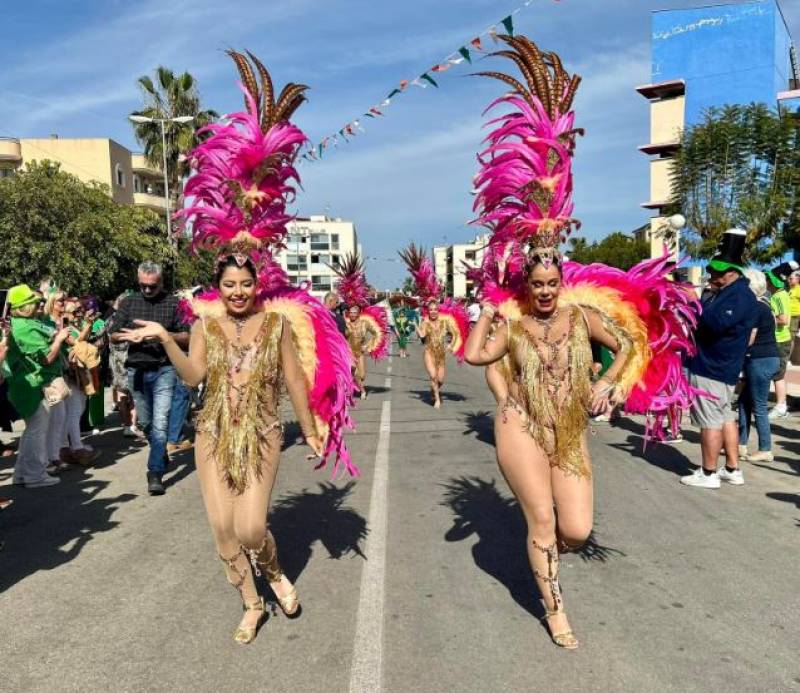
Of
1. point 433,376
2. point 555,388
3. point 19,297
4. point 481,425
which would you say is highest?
point 19,297

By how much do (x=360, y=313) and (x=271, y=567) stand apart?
10.5m

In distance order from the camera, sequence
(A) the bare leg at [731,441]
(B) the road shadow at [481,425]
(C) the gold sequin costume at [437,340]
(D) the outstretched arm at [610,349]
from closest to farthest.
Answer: (D) the outstretched arm at [610,349] < (A) the bare leg at [731,441] < (B) the road shadow at [481,425] < (C) the gold sequin costume at [437,340]

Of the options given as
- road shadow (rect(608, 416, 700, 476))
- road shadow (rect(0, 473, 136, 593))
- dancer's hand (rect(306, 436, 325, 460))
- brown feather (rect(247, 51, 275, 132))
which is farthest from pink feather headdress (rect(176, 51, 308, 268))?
road shadow (rect(608, 416, 700, 476))

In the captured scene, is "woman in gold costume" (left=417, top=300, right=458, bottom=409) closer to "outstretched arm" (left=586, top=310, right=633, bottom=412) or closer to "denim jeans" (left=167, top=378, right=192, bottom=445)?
"denim jeans" (left=167, top=378, right=192, bottom=445)

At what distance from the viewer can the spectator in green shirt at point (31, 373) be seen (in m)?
6.38

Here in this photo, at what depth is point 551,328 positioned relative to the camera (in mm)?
3641

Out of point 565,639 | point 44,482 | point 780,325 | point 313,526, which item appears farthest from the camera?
point 780,325

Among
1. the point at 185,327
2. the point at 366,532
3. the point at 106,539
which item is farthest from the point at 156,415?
the point at 366,532

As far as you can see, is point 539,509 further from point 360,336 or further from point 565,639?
point 360,336

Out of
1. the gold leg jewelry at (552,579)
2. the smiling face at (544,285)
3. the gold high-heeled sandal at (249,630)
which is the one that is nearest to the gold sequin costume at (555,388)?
the smiling face at (544,285)

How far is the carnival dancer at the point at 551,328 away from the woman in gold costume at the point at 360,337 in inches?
333

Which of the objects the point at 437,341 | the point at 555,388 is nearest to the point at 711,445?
the point at 555,388

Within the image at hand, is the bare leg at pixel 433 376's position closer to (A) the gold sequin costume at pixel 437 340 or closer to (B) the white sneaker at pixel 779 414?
(A) the gold sequin costume at pixel 437 340

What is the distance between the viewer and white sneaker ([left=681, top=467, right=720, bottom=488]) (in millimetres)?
6305
